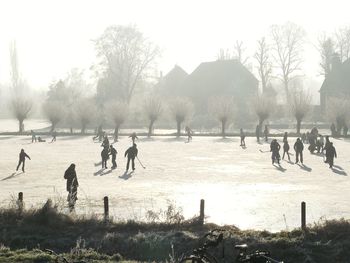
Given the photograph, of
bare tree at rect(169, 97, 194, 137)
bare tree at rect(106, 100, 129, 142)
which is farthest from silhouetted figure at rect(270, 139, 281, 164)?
bare tree at rect(106, 100, 129, 142)

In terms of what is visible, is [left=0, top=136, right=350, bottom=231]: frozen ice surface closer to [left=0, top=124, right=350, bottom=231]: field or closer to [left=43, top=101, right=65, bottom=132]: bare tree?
[left=0, top=124, right=350, bottom=231]: field

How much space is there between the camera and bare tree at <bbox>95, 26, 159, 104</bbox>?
75.1 m

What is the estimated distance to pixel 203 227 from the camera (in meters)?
11.3

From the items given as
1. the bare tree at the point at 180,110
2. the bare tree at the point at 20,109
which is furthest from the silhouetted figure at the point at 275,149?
the bare tree at the point at 20,109

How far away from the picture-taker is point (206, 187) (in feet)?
59.2

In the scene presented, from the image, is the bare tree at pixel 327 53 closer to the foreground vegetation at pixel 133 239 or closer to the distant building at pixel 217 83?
the distant building at pixel 217 83

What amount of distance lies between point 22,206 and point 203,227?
15.5ft

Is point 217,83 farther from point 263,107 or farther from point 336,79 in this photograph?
point 263,107

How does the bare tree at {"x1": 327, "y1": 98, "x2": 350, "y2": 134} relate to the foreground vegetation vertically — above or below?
above

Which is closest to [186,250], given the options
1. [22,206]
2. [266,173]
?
[22,206]

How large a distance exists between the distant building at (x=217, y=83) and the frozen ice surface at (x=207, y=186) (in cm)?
4700

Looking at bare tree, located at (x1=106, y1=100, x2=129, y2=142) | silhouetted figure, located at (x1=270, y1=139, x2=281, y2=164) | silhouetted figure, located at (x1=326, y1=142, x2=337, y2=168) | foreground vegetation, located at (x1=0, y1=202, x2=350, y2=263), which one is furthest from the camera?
bare tree, located at (x1=106, y1=100, x2=129, y2=142)

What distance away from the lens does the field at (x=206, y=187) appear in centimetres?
1344

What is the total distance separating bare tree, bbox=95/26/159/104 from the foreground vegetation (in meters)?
65.3
